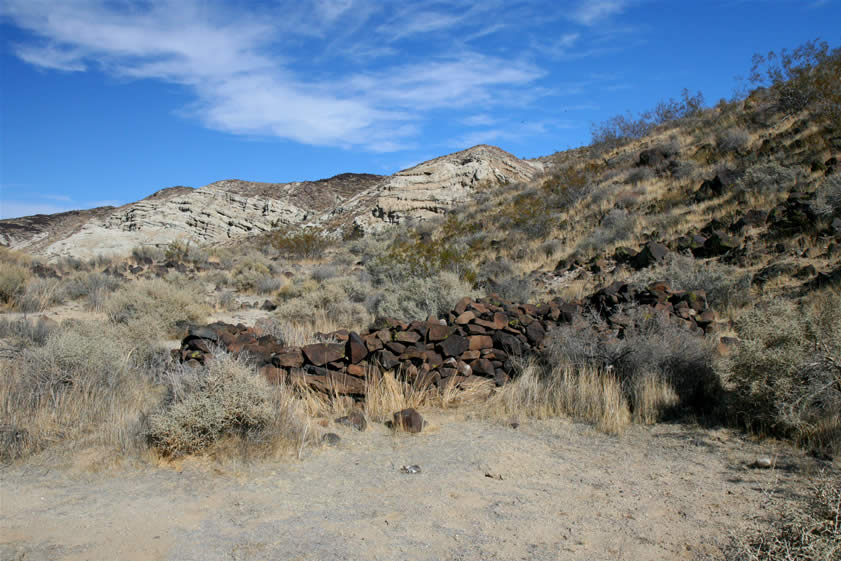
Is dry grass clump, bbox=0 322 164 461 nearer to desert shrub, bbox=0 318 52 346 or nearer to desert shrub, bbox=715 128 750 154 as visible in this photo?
desert shrub, bbox=0 318 52 346

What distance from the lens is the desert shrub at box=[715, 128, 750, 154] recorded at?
17047 millimetres

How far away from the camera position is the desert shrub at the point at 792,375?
4.78 metres

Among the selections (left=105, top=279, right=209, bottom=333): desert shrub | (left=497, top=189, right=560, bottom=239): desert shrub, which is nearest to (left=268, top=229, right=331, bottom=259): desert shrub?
(left=497, top=189, right=560, bottom=239): desert shrub

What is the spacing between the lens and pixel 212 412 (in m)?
5.07

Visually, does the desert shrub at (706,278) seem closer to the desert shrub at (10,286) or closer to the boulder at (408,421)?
the boulder at (408,421)

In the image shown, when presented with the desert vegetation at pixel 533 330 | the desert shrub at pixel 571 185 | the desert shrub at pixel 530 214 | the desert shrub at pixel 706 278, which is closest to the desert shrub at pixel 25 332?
the desert vegetation at pixel 533 330

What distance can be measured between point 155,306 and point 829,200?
13.7 m

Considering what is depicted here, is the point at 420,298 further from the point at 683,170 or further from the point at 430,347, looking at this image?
the point at 683,170

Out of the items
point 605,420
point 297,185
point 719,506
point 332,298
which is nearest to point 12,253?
point 332,298

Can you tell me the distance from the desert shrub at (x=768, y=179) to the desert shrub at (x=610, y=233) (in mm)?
2816

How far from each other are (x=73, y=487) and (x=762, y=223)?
12866mm

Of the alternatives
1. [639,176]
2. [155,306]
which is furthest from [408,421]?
[639,176]

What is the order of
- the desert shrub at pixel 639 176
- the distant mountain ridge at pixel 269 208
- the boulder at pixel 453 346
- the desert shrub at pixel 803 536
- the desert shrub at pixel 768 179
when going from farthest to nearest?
1. the distant mountain ridge at pixel 269 208
2. the desert shrub at pixel 639 176
3. the desert shrub at pixel 768 179
4. the boulder at pixel 453 346
5. the desert shrub at pixel 803 536

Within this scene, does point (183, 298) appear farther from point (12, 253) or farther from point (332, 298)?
point (12, 253)
